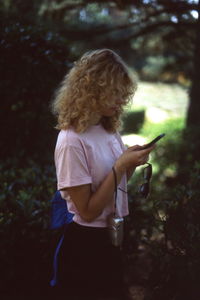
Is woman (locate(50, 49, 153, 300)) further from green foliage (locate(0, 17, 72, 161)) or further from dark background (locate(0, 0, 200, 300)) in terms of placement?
green foliage (locate(0, 17, 72, 161))

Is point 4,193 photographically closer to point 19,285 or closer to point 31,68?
point 19,285

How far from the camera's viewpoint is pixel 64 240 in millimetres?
2043

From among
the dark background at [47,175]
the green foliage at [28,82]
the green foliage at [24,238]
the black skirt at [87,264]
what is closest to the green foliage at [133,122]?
the dark background at [47,175]

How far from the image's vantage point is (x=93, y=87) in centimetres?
189

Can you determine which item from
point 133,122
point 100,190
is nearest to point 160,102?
point 133,122

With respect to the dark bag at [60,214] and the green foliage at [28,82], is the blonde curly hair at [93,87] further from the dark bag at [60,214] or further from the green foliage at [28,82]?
the green foliage at [28,82]

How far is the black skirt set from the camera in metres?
2.00

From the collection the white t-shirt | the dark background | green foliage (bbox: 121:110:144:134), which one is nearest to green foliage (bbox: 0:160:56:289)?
the dark background

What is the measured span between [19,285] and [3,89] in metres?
2.64

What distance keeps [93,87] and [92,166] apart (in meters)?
0.43

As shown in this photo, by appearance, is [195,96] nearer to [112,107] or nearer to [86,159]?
[112,107]

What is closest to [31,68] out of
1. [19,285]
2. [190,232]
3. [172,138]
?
[19,285]

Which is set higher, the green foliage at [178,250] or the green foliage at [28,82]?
the green foliage at [28,82]

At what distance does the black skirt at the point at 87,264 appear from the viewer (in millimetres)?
2002
